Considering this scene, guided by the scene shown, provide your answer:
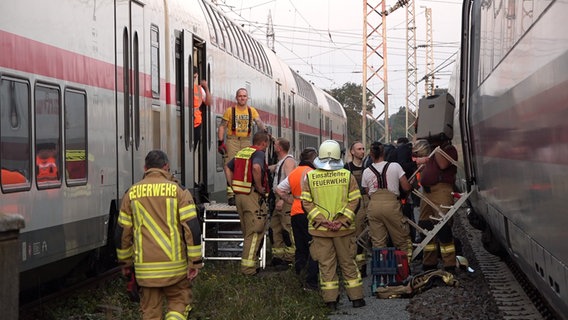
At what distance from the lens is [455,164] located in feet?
41.9

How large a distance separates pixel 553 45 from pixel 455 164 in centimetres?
764

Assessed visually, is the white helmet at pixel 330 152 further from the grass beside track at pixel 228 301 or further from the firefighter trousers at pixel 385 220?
the firefighter trousers at pixel 385 220

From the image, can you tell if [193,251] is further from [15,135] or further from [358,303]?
[358,303]

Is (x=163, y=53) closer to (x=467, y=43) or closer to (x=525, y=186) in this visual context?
(x=467, y=43)

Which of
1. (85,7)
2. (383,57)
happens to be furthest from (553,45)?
(383,57)

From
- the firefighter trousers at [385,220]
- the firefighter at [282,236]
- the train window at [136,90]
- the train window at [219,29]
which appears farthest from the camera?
the train window at [219,29]

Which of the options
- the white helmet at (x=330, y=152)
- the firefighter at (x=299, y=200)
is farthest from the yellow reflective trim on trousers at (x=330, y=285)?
the white helmet at (x=330, y=152)

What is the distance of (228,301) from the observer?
1024 centimetres

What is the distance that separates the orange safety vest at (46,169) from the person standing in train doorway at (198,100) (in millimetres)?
5860

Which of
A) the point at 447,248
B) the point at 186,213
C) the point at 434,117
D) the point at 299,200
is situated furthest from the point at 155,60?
the point at 434,117

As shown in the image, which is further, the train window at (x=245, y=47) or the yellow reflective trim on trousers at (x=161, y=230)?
the train window at (x=245, y=47)

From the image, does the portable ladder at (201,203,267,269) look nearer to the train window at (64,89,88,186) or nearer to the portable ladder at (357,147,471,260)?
the portable ladder at (357,147,471,260)

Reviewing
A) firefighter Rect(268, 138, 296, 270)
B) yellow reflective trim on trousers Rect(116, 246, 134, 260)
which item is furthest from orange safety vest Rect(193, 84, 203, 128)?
yellow reflective trim on trousers Rect(116, 246, 134, 260)

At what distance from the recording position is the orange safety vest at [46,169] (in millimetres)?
8204
